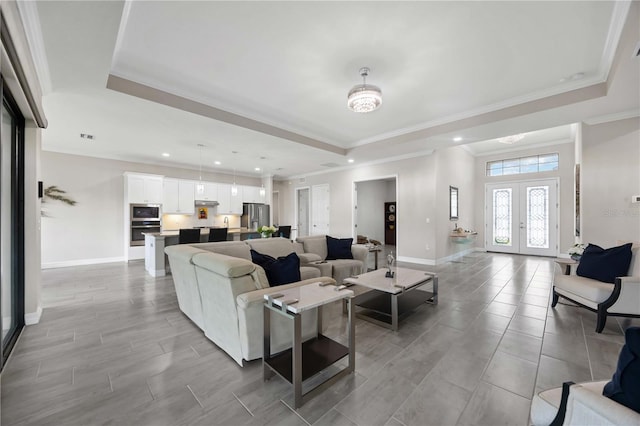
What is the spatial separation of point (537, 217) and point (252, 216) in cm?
904

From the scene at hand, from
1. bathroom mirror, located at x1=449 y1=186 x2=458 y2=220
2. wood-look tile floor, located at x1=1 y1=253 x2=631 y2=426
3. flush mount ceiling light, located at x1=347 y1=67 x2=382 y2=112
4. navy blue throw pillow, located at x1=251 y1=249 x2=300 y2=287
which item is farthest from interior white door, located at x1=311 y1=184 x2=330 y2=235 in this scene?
navy blue throw pillow, located at x1=251 y1=249 x2=300 y2=287

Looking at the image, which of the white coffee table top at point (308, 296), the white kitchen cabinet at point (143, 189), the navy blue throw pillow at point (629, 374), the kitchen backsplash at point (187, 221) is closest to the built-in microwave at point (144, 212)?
the white kitchen cabinet at point (143, 189)

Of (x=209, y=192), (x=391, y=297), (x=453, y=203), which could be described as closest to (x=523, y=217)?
(x=453, y=203)

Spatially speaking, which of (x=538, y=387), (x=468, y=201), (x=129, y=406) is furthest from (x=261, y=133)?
(x=468, y=201)

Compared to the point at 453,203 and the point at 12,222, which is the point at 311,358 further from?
the point at 453,203

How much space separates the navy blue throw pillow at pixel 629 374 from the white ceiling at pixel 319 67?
2645 millimetres

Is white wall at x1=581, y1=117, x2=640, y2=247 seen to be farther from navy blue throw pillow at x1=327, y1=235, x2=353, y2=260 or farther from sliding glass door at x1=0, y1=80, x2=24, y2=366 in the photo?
sliding glass door at x1=0, y1=80, x2=24, y2=366

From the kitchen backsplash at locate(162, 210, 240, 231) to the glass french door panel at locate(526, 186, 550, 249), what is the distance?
961 cm

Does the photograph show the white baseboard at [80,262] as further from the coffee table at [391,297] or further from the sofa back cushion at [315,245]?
the coffee table at [391,297]

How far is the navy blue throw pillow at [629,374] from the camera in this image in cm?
88

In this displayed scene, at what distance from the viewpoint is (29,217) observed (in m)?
3.02

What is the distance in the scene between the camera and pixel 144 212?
7051 millimetres

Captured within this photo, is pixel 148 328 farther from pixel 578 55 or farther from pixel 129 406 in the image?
pixel 578 55

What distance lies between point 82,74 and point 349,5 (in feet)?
9.71
